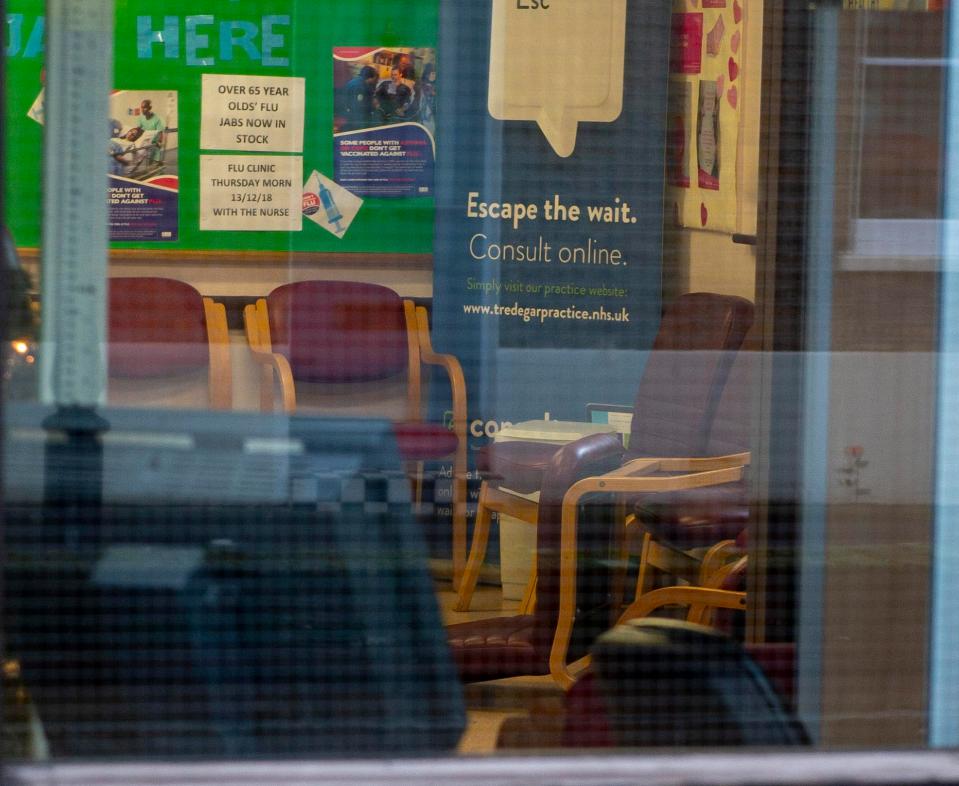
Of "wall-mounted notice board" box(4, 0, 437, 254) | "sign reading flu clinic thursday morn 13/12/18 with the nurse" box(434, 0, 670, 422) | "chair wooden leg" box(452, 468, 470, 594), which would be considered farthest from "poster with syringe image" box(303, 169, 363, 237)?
"chair wooden leg" box(452, 468, 470, 594)

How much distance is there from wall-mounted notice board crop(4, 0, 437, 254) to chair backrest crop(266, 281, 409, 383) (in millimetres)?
189

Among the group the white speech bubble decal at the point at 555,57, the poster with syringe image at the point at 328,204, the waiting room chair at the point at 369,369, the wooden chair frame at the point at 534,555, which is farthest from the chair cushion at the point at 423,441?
the poster with syringe image at the point at 328,204

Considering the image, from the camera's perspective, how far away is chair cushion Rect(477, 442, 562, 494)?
194 centimetres

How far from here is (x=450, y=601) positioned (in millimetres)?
1274

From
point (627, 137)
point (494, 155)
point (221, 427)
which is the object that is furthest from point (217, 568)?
point (627, 137)

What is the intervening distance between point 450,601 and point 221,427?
34 cm

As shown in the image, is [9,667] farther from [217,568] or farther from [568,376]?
[568,376]

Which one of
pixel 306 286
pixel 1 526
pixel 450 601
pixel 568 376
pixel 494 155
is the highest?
pixel 494 155

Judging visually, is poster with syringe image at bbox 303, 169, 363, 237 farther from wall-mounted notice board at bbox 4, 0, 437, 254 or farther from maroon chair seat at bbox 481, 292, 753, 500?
maroon chair seat at bbox 481, 292, 753, 500

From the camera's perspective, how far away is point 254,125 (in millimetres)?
2699

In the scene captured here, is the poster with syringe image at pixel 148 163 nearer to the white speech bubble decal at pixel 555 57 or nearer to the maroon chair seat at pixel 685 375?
the white speech bubble decal at pixel 555 57

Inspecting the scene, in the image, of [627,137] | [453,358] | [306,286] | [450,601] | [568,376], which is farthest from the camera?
[306,286]

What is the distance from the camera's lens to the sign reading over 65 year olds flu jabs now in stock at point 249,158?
2.25m

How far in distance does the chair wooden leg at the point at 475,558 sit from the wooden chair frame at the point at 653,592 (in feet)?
0.31
